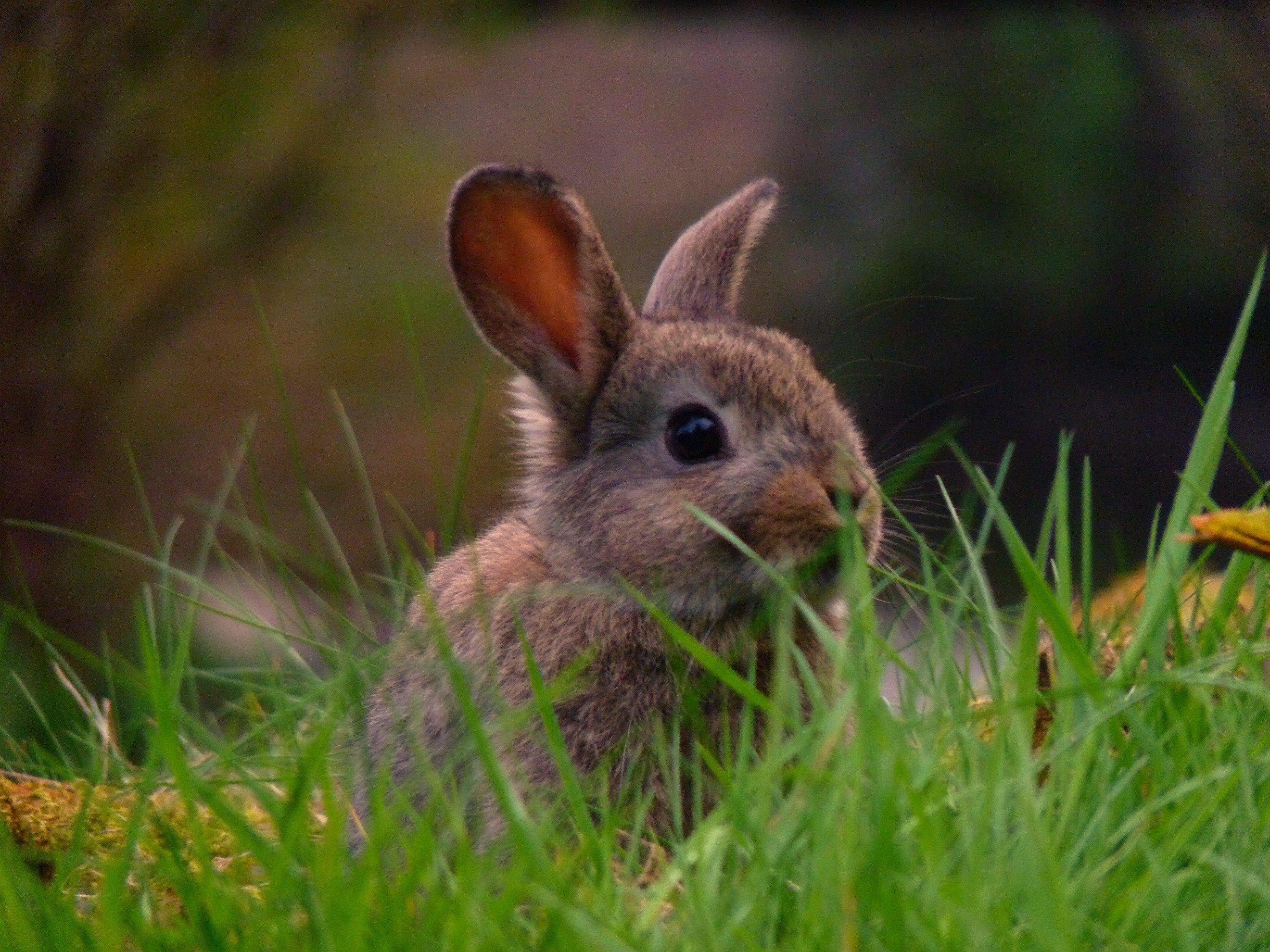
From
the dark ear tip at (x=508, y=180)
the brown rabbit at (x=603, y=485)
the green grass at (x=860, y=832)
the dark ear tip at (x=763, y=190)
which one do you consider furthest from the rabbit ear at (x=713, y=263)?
the green grass at (x=860, y=832)

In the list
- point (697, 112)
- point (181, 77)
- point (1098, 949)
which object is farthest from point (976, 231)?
point (1098, 949)

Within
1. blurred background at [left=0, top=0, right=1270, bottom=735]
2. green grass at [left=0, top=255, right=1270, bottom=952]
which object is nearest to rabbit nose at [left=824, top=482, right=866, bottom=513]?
green grass at [left=0, top=255, right=1270, bottom=952]

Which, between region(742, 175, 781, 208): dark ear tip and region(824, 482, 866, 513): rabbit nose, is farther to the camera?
region(742, 175, 781, 208): dark ear tip

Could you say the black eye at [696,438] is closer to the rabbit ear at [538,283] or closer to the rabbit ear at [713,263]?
the rabbit ear at [538,283]

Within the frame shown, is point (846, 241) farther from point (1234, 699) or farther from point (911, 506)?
→ point (1234, 699)

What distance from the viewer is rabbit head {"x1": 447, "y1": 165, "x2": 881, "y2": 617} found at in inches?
121

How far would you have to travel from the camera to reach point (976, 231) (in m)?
8.91

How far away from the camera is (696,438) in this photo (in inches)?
128

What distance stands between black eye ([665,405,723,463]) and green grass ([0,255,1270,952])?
676 mm

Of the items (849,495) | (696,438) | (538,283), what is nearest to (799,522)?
(849,495)

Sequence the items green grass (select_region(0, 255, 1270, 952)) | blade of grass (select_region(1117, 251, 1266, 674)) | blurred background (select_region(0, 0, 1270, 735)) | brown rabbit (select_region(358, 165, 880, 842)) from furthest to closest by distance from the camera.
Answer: blurred background (select_region(0, 0, 1270, 735)), brown rabbit (select_region(358, 165, 880, 842)), blade of grass (select_region(1117, 251, 1266, 674)), green grass (select_region(0, 255, 1270, 952))

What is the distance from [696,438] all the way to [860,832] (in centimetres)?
142

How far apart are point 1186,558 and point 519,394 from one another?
5.22 ft

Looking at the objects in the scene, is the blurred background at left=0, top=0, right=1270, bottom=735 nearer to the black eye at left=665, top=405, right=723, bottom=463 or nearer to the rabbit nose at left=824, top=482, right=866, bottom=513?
the black eye at left=665, top=405, right=723, bottom=463
